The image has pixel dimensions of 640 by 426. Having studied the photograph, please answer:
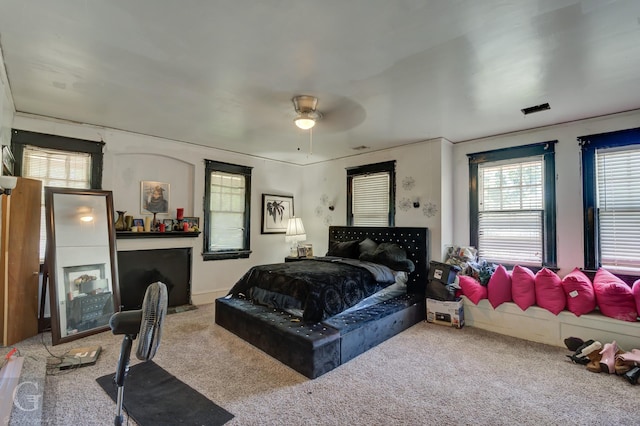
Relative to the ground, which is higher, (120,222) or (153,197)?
(153,197)

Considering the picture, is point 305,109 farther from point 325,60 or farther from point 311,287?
point 311,287

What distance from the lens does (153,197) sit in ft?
15.1

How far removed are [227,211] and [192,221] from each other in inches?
26.8

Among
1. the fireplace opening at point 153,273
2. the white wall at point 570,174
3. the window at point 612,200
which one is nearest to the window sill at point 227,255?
the fireplace opening at point 153,273

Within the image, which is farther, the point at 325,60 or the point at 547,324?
the point at 547,324

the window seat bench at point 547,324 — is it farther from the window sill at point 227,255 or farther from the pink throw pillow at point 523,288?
the window sill at point 227,255

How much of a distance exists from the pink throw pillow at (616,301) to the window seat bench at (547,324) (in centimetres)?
6

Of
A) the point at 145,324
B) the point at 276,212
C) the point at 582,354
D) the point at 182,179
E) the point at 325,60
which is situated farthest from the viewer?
the point at 276,212

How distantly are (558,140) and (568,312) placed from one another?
215cm

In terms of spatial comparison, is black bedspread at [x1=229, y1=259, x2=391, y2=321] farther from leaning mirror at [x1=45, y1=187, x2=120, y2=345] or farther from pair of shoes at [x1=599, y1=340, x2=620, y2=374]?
pair of shoes at [x1=599, y1=340, x2=620, y2=374]

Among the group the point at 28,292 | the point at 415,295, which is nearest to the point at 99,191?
the point at 28,292

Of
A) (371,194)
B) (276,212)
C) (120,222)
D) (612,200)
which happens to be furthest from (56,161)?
(612,200)

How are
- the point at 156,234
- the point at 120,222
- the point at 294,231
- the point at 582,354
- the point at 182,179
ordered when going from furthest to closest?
1. the point at 294,231
2. the point at 182,179
3. the point at 156,234
4. the point at 120,222
5. the point at 582,354

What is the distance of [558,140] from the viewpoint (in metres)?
3.91
